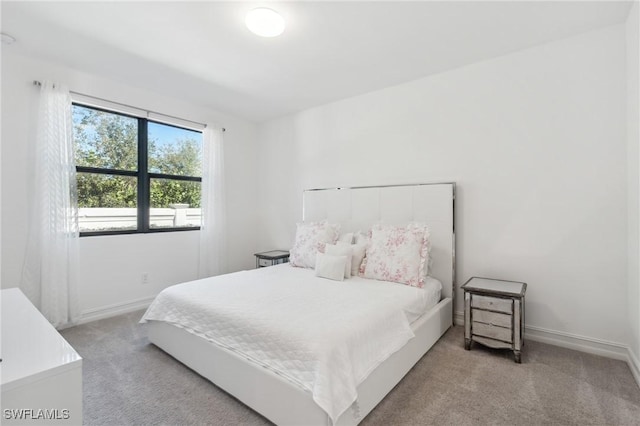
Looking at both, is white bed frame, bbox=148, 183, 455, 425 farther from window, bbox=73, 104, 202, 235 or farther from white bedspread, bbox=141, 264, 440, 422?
window, bbox=73, 104, 202, 235

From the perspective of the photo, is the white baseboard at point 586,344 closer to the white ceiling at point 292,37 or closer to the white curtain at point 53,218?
the white ceiling at point 292,37

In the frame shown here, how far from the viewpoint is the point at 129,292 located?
10.9 feet

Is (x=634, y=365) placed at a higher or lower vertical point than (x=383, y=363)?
lower

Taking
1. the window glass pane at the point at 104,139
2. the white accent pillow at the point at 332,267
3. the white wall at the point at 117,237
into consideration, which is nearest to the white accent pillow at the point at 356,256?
the white accent pillow at the point at 332,267

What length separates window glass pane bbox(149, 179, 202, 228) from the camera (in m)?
3.65

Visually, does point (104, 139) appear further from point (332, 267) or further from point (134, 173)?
point (332, 267)

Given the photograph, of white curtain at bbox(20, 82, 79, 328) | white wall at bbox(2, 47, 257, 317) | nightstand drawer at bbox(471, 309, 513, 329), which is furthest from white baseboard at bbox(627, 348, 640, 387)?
white curtain at bbox(20, 82, 79, 328)

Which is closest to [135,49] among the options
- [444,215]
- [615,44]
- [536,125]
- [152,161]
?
[152,161]

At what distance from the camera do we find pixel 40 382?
3.21 feet

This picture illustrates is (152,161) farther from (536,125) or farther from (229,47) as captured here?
(536,125)

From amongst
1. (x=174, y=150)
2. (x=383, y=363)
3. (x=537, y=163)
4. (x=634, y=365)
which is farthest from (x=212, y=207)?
(x=634, y=365)

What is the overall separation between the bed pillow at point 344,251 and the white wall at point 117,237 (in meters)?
2.04

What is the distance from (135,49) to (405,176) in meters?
2.84

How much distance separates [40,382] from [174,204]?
310cm
